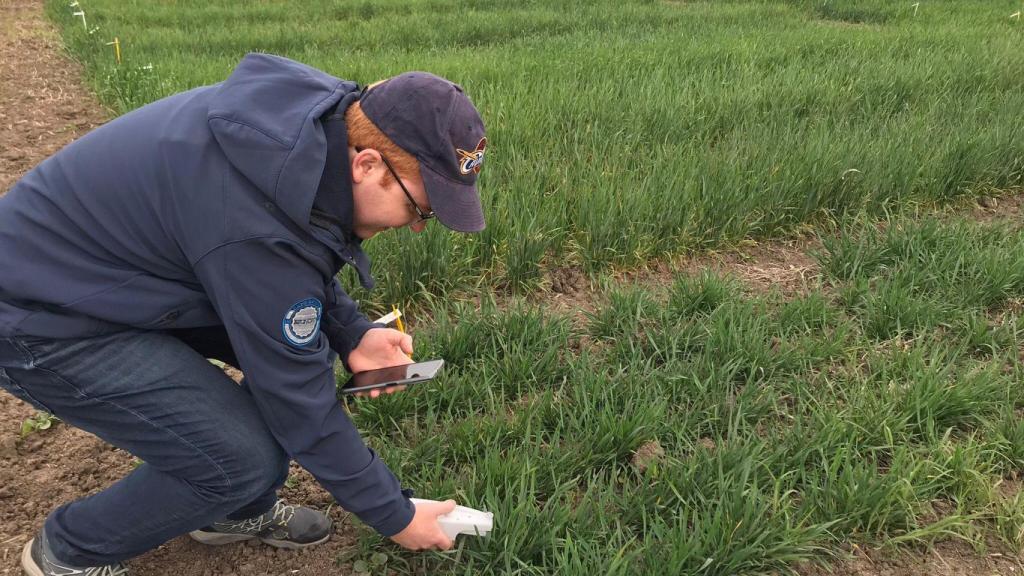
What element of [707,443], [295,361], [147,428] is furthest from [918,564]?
[147,428]

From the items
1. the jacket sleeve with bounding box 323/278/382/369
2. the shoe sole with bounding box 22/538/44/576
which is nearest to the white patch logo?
the jacket sleeve with bounding box 323/278/382/369

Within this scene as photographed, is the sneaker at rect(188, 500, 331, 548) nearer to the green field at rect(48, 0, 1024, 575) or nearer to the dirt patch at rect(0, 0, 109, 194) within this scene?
the green field at rect(48, 0, 1024, 575)

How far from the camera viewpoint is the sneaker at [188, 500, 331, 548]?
1932mm

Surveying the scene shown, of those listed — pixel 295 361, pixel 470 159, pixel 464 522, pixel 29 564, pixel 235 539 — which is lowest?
pixel 235 539

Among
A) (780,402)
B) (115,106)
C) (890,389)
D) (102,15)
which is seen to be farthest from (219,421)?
(102,15)

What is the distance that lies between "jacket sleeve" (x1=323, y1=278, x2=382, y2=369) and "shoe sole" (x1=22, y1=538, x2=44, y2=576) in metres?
→ 0.85

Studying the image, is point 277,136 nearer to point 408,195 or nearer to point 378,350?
point 408,195

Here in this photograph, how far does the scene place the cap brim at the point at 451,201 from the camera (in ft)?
4.61

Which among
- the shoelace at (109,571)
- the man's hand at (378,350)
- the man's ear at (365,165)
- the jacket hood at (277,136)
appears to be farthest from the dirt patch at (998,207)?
the shoelace at (109,571)

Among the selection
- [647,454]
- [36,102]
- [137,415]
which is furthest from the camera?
[36,102]

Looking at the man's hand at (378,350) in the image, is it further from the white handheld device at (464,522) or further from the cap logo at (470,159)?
the cap logo at (470,159)

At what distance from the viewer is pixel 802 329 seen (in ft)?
8.98

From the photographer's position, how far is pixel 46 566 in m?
1.73

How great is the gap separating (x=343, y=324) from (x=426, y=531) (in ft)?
1.91
